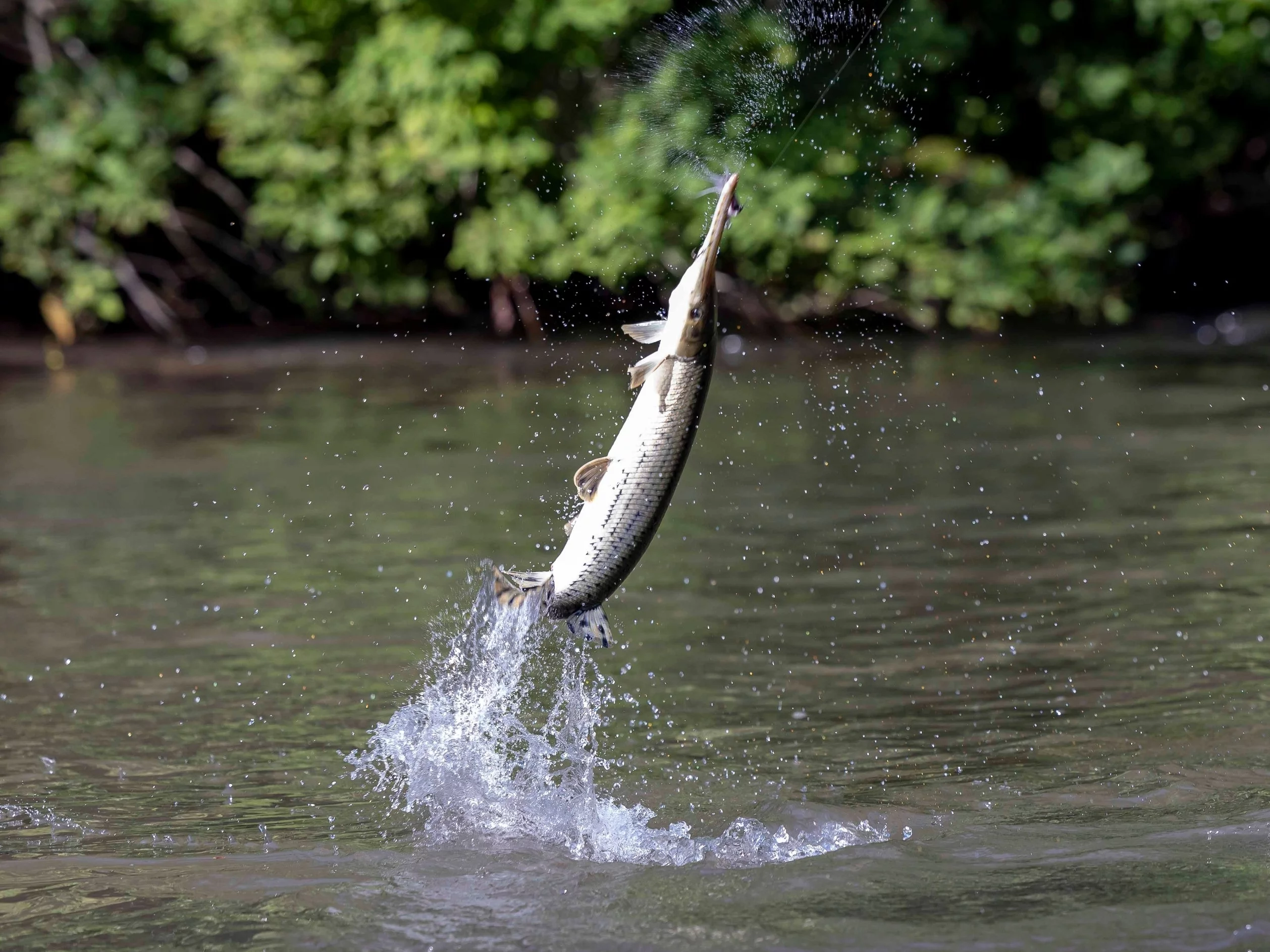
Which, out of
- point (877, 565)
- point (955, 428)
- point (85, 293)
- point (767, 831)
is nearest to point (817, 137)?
point (955, 428)

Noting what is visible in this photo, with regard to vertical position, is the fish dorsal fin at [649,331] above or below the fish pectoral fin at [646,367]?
above

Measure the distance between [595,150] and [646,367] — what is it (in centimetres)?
1595

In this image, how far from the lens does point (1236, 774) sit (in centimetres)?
593

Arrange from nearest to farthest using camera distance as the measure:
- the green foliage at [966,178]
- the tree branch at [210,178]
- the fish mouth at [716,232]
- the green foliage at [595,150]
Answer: the fish mouth at [716,232] < the green foliage at [966,178] < the green foliage at [595,150] < the tree branch at [210,178]

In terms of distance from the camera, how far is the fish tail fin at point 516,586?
5.11m

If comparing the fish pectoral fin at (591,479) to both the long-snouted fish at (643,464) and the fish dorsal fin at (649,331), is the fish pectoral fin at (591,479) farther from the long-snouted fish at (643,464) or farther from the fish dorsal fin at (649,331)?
the fish dorsal fin at (649,331)

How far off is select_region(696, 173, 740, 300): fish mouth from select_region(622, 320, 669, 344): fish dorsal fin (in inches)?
6.7

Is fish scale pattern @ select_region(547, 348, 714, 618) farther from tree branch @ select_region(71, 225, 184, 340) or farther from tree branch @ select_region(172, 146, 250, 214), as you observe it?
tree branch @ select_region(172, 146, 250, 214)

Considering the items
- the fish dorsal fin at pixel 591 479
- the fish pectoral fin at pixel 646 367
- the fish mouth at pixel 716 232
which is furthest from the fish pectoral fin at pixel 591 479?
the fish mouth at pixel 716 232

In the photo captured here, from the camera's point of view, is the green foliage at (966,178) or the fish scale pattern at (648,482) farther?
the green foliage at (966,178)

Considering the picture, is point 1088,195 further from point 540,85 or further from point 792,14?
point 792,14

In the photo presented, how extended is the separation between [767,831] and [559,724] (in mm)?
1454

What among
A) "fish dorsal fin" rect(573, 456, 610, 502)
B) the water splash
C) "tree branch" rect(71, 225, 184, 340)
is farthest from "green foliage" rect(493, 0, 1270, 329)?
"fish dorsal fin" rect(573, 456, 610, 502)

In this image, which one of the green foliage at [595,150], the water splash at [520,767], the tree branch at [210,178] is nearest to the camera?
the water splash at [520,767]
